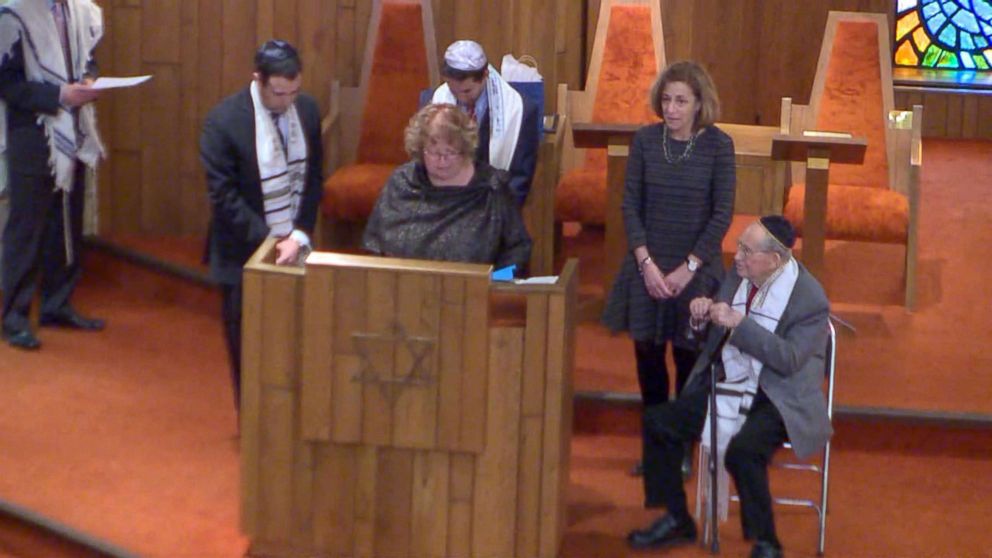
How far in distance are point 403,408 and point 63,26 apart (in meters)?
2.63

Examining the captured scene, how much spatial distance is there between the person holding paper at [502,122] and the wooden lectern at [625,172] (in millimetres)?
435

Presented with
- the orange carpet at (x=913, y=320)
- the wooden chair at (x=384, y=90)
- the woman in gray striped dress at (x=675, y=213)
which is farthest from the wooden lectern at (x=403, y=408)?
the wooden chair at (x=384, y=90)

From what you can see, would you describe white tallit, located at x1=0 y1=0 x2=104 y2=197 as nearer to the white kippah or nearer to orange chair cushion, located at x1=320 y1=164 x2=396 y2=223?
orange chair cushion, located at x1=320 y1=164 x2=396 y2=223

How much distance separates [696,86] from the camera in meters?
4.89

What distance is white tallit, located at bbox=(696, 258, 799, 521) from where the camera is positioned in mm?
4562

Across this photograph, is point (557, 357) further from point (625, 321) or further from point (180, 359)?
point (180, 359)

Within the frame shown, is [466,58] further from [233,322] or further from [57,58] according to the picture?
[57,58]

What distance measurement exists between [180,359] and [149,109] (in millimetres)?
1575

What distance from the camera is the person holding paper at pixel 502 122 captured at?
17.7ft

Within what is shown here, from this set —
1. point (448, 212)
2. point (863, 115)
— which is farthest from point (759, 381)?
point (863, 115)

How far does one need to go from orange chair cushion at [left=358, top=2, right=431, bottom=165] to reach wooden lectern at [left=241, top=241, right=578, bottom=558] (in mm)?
2577

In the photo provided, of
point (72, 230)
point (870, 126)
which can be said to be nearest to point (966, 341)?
point (870, 126)

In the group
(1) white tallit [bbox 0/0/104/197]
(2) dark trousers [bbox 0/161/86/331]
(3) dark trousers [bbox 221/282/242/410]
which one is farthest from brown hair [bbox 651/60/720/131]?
(2) dark trousers [bbox 0/161/86/331]

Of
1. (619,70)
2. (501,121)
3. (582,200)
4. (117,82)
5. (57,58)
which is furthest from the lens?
(619,70)
